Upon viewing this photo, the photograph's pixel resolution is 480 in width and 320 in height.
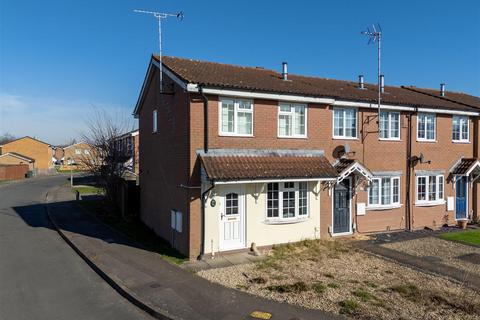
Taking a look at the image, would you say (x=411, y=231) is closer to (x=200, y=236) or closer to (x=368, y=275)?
(x=368, y=275)

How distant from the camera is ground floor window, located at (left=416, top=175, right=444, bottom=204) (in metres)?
17.8

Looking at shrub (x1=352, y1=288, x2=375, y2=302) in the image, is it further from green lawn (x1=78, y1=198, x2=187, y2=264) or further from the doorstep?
green lawn (x1=78, y1=198, x2=187, y2=264)

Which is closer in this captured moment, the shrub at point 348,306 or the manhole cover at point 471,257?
the shrub at point 348,306

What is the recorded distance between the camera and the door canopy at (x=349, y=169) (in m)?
14.4

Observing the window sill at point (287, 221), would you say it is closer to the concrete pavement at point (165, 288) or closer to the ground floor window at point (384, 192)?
the concrete pavement at point (165, 288)

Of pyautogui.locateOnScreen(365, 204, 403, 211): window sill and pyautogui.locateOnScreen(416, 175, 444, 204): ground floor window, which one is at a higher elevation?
pyautogui.locateOnScreen(416, 175, 444, 204): ground floor window

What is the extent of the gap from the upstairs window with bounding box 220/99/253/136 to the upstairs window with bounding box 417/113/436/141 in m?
9.22

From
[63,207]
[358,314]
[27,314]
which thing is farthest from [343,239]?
[63,207]

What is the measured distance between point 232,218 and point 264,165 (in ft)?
6.88

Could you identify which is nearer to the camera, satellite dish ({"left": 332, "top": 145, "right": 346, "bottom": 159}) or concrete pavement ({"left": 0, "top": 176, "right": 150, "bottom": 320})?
concrete pavement ({"left": 0, "top": 176, "right": 150, "bottom": 320})

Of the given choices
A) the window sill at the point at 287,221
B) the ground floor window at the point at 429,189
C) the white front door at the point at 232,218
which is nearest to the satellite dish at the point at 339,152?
the window sill at the point at 287,221

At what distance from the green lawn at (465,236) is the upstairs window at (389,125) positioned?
4.70 meters

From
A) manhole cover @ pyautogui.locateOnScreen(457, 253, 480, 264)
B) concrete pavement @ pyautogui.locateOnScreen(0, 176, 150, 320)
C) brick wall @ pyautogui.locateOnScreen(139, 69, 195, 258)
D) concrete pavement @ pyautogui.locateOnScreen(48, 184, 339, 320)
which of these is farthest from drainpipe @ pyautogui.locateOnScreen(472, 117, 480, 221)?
concrete pavement @ pyautogui.locateOnScreen(0, 176, 150, 320)

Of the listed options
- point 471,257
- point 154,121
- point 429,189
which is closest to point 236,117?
point 154,121
